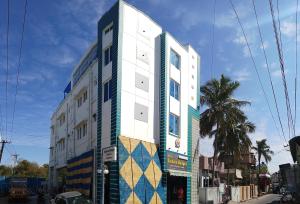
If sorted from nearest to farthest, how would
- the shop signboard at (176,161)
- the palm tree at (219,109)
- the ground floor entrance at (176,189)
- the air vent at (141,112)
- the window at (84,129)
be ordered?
the air vent at (141,112) < the shop signboard at (176,161) < the ground floor entrance at (176,189) < the window at (84,129) < the palm tree at (219,109)

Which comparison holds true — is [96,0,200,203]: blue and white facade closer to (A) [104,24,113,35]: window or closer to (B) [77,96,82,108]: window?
(A) [104,24,113,35]: window

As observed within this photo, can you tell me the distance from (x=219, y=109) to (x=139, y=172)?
63.5 ft

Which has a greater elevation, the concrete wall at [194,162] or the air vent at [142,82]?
the air vent at [142,82]

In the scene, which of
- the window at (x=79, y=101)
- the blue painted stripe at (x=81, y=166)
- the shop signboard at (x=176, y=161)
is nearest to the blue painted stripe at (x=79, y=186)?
the blue painted stripe at (x=81, y=166)

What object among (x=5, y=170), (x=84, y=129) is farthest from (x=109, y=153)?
(x=5, y=170)

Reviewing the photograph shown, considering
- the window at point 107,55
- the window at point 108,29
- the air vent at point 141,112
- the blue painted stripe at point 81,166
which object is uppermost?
the window at point 108,29

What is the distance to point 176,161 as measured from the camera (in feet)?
96.6

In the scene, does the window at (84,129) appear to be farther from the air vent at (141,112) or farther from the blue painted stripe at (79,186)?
the air vent at (141,112)

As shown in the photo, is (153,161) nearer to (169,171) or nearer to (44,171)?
(169,171)

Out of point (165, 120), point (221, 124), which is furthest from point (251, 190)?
point (165, 120)

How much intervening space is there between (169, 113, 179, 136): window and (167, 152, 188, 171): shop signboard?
1.81m

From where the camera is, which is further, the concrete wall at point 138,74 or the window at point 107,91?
the window at point 107,91

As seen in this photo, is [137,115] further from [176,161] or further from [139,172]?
[176,161]

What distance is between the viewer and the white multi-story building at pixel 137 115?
24938 millimetres
